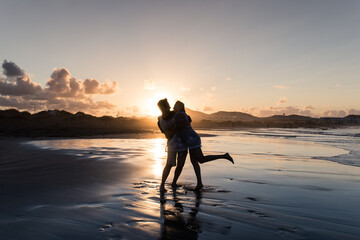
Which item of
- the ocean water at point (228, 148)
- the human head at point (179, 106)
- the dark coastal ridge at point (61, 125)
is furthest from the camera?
the dark coastal ridge at point (61, 125)

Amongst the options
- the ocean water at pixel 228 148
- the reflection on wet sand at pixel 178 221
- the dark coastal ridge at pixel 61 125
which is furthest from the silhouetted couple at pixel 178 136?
the dark coastal ridge at pixel 61 125

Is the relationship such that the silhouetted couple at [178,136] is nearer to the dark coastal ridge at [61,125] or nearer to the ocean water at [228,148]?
the ocean water at [228,148]

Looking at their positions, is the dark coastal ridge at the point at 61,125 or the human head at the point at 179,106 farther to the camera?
the dark coastal ridge at the point at 61,125

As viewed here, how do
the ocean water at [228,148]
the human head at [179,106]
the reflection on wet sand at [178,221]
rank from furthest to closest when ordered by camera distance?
the ocean water at [228,148] → the human head at [179,106] → the reflection on wet sand at [178,221]

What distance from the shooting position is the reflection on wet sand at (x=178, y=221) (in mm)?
2938

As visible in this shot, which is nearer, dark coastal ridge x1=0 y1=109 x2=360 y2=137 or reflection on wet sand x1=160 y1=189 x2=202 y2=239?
reflection on wet sand x1=160 y1=189 x2=202 y2=239

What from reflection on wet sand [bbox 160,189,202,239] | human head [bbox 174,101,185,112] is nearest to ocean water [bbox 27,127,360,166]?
human head [bbox 174,101,185,112]

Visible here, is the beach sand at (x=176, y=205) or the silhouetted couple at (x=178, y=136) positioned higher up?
the silhouetted couple at (x=178, y=136)

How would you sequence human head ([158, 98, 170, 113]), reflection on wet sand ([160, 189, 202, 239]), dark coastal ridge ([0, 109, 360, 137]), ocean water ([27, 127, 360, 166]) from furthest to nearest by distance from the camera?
dark coastal ridge ([0, 109, 360, 137]) → ocean water ([27, 127, 360, 166]) → human head ([158, 98, 170, 113]) → reflection on wet sand ([160, 189, 202, 239])

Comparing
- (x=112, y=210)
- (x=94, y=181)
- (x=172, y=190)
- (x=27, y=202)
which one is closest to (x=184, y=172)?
(x=172, y=190)

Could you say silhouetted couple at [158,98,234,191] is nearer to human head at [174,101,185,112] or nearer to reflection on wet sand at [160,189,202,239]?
human head at [174,101,185,112]

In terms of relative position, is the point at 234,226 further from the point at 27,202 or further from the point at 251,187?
the point at 27,202

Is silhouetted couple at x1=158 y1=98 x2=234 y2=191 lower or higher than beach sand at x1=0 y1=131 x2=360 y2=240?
higher

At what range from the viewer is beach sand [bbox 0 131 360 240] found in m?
3.04
